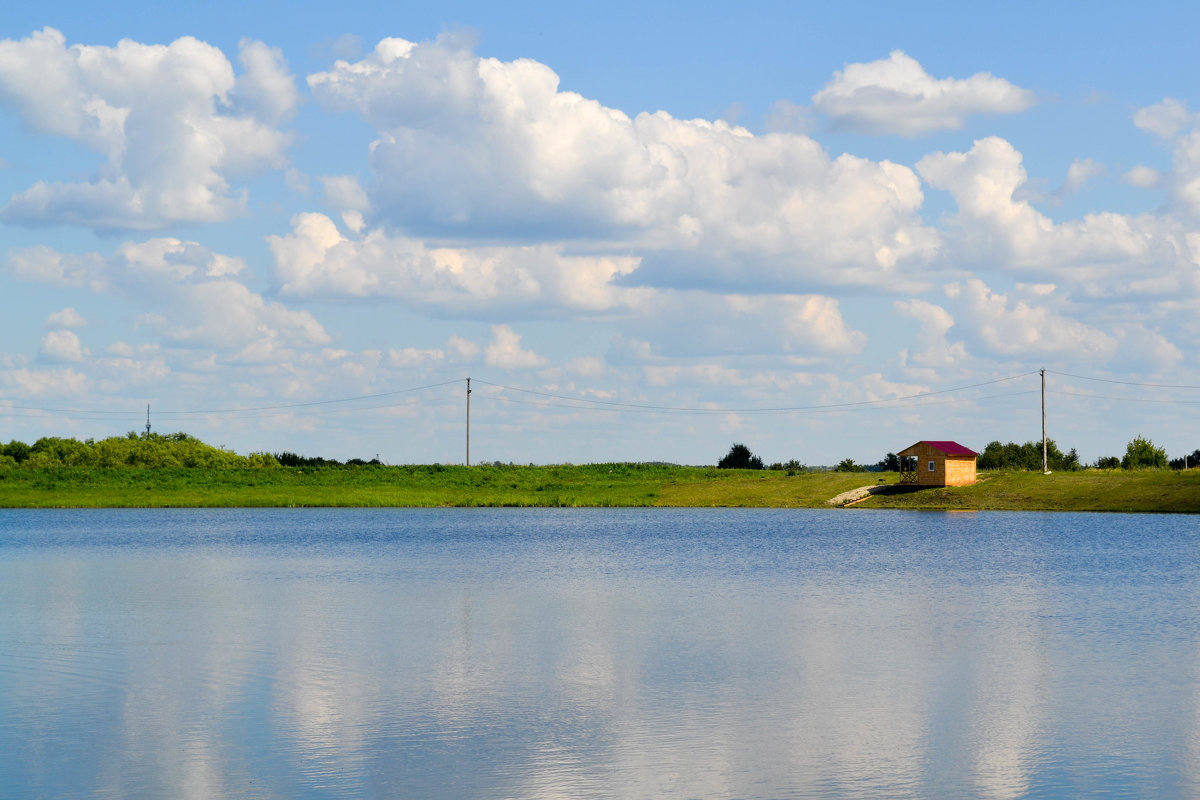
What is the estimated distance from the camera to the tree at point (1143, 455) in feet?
462

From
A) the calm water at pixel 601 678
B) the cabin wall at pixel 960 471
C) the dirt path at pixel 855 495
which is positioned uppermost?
the cabin wall at pixel 960 471

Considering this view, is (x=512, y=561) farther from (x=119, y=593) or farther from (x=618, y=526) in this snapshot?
(x=618, y=526)

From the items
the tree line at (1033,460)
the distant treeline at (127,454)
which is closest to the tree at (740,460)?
the tree line at (1033,460)

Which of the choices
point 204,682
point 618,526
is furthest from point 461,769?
point 618,526

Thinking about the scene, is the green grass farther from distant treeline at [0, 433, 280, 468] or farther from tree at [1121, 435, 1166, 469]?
distant treeline at [0, 433, 280, 468]

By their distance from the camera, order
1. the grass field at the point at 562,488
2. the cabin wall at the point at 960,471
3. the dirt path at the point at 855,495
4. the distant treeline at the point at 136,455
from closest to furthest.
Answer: the grass field at the point at 562,488 < the dirt path at the point at 855,495 < the cabin wall at the point at 960,471 < the distant treeline at the point at 136,455

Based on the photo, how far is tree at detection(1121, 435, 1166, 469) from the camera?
140875mm

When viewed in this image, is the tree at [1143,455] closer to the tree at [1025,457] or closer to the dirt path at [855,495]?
the tree at [1025,457]

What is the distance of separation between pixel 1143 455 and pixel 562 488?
74.2 meters

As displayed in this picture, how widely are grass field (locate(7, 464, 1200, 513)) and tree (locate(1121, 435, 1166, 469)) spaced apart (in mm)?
40428

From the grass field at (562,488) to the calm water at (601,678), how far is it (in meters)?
48.3

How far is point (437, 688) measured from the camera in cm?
2172

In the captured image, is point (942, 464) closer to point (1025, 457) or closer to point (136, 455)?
point (1025, 457)

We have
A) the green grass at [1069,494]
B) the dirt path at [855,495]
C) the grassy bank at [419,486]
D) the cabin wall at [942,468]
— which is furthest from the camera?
the grassy bank at [419,486]
